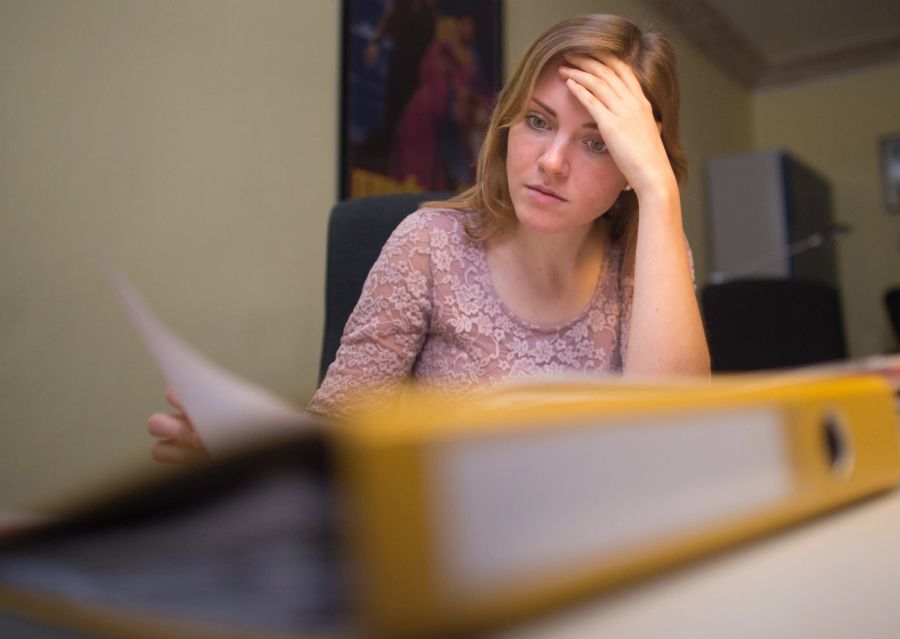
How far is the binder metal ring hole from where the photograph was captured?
0.31m

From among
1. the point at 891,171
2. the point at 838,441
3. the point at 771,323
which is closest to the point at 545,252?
the point at 838,441

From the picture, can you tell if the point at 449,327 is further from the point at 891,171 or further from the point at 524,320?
the point at 891,171

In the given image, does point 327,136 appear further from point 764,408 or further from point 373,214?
point 764,408

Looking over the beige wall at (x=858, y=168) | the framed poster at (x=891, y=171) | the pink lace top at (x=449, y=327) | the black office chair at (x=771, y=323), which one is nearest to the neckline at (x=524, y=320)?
the pink lace top at (x=449, y=327)

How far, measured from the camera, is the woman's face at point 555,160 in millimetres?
984

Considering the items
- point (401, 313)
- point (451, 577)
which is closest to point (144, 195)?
point (401, 313)

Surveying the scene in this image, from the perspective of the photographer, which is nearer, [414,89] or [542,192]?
[542,192]

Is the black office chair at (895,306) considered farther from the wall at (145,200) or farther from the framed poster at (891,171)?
the wall at (145,200)

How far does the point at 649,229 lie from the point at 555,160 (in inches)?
5.8

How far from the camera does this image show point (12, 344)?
1.34 metres

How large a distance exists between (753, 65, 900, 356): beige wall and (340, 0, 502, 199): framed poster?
122 inches

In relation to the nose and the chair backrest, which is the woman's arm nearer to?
the nose

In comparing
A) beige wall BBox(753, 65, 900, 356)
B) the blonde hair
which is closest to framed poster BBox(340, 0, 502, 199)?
the blonde hair

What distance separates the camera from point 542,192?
99cm
